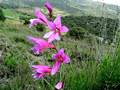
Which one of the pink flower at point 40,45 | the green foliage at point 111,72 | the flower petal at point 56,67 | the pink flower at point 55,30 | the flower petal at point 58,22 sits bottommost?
the green foliage at point 111,72

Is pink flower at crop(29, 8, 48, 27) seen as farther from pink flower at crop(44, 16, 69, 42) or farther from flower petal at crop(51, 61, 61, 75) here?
flower petal at crop(51, 61, 61, 75)

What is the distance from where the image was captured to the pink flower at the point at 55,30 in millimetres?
2729

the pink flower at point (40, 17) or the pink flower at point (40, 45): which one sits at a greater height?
the pink flower at point (40, 17)

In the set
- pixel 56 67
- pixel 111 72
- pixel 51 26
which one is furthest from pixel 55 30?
pixel 111 72

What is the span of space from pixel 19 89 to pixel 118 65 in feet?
6.32

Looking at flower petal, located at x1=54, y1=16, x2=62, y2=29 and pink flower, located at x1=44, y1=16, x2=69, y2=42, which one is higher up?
flower petal, located at x1=54, y1=16, x2=62, y2=29

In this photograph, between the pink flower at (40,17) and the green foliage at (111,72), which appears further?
the green foliage at (111,72)

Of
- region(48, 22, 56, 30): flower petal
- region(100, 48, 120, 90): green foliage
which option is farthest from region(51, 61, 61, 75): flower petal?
region(100, 48, 120, 90): green foliage

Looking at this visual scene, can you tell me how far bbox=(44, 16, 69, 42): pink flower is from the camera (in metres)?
2.73

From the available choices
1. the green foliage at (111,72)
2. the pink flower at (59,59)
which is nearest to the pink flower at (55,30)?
the pink flower at (59,59)

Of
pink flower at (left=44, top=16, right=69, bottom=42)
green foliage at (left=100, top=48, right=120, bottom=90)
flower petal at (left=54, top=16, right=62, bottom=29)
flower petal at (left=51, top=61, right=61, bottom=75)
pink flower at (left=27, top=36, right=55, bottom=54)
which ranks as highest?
flower petal at (left=54, top=16, right=62, bottom=29)

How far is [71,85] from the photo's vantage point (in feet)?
14.1

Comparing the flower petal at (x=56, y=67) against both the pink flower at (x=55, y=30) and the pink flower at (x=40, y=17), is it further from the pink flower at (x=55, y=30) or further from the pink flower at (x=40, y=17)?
the pink flower at (x=40, y=17)

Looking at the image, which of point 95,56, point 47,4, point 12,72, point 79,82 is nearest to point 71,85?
point 79,82
